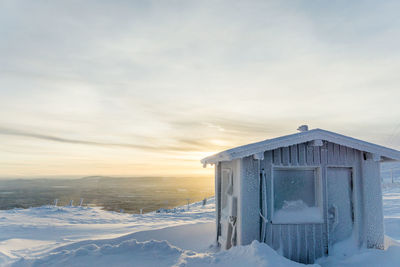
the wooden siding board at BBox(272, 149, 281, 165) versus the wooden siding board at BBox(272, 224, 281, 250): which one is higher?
the wooden siding board at BBox(272, 149, 281, 165)

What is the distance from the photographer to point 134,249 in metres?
6.83

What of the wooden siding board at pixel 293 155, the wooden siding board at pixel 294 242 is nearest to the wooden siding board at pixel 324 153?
the wooden siding board at pixel 293 155

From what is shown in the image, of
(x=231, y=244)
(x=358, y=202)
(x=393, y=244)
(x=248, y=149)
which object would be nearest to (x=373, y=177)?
(x=358, y=202)

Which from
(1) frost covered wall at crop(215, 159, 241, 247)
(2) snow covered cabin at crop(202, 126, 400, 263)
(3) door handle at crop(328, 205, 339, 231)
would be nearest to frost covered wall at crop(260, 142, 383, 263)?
(2) snow covered cabin at crop(202, 126, 400, 263)

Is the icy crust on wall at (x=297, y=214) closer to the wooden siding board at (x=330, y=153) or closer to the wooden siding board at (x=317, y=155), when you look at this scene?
the wooden siding board at (x=317, y=155)

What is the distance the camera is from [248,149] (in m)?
6.68

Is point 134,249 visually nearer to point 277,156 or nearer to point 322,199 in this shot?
point 277,156

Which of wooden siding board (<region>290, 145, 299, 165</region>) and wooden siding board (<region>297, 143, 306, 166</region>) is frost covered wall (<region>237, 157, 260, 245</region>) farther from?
wooden siding board (<region>297, 143, 306, 166</region>)

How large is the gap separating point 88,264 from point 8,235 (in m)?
6.98

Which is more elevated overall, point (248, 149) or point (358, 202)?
point (248, 149)

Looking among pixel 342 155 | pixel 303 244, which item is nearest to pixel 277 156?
pixel 342 155

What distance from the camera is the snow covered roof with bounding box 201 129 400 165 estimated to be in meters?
6.69

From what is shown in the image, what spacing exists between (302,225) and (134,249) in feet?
13.6

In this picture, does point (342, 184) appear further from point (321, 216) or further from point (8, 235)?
point (8, 235)
